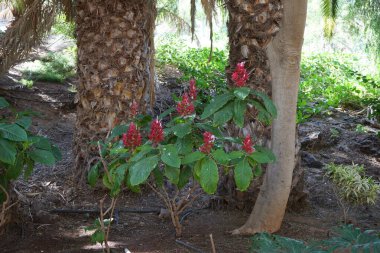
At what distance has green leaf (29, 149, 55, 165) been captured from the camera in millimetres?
3127

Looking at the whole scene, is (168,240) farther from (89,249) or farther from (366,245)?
(366,245)

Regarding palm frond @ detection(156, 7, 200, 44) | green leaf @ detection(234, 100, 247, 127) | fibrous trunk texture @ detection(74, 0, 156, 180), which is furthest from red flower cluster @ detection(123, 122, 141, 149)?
palm frond @ detection(156, 7, 200, 44)

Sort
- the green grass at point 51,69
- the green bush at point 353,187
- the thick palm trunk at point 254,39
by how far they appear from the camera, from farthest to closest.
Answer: the green grass at point 51,69
the green bush at point 353,187
the thick palm trunk at point 254,39

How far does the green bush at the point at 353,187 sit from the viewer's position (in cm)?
506

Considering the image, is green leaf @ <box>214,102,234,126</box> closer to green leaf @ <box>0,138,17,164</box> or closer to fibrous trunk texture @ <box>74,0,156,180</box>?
green leaf @ <box>0,138,17,164</box>

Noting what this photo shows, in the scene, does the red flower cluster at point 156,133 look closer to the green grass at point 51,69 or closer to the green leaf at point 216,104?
the green leaf at point 216,104

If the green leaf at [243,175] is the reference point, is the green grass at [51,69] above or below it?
above

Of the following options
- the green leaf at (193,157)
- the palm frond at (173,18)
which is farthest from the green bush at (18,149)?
the palm frond at (173,18)

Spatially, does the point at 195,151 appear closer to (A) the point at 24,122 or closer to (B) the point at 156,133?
(B) the point at 156,133

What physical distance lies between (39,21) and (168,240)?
4.19 meters

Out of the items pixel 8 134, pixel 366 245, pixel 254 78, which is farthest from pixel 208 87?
pixel 366 245

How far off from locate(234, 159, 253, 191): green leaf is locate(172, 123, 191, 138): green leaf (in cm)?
33

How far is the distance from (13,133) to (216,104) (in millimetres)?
1172

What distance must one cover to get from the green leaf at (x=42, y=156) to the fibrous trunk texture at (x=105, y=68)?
72.6 inches
